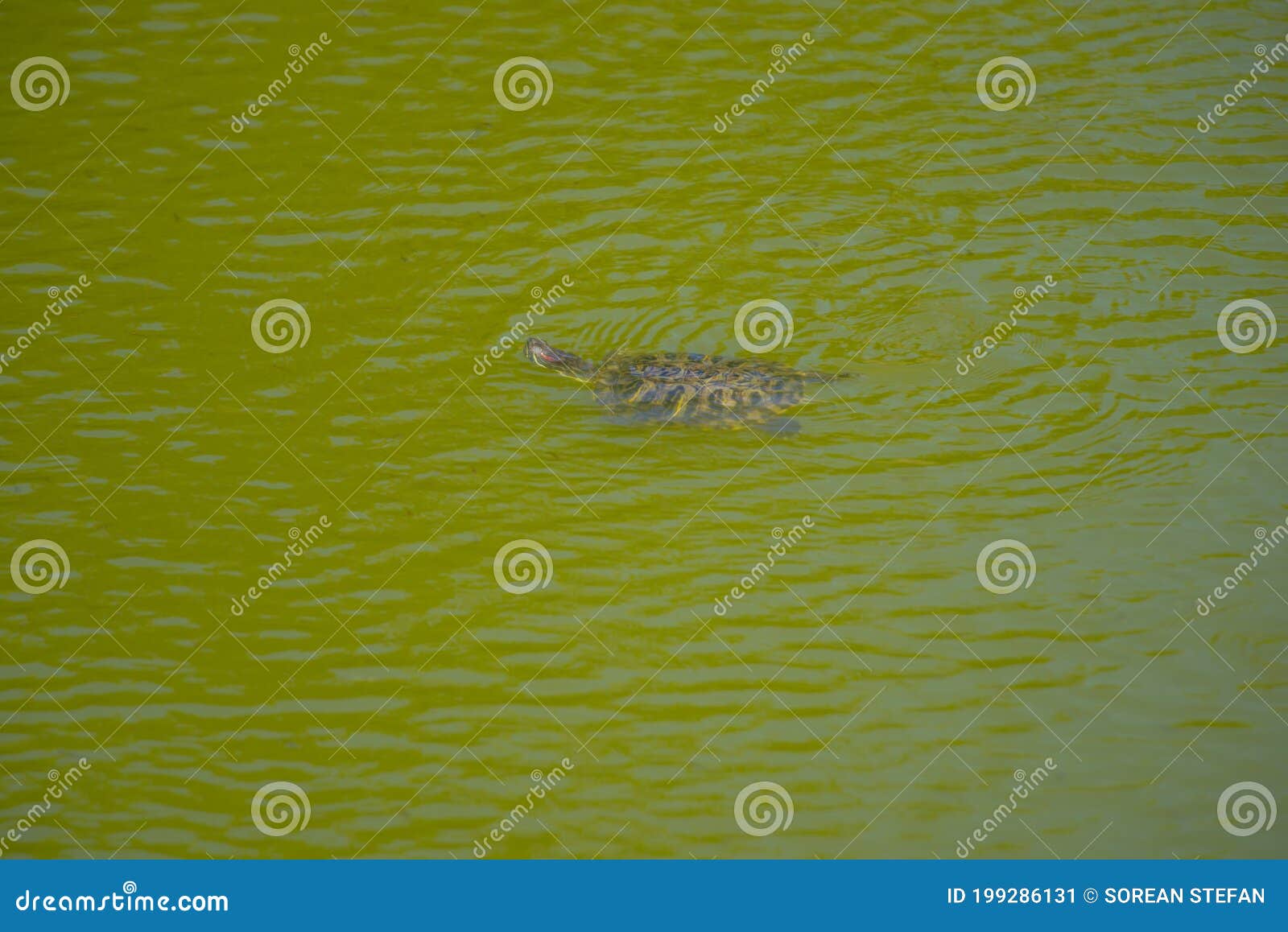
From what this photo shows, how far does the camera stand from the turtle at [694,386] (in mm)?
7434

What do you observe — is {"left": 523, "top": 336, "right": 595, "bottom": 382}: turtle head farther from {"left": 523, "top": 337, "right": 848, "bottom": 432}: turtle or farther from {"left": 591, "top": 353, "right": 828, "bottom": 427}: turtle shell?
{"left": 591, "top": 353, "right": 828, "bottom": 427}: turtle shell

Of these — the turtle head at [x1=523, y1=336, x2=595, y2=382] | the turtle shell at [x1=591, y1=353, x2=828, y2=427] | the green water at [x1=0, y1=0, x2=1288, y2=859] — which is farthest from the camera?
the turtle head at [x1=523, y1=336, x2=595, y2=382]

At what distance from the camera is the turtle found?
7434mm

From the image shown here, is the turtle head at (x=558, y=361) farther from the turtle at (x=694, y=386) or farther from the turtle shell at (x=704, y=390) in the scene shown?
the turtle shell at (x=704, y=390)

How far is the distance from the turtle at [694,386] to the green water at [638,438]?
15 cm

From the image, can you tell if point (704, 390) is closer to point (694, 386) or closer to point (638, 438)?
point (694, 386)

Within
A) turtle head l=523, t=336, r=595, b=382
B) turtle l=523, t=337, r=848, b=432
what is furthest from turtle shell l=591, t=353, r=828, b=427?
turtle head l=523, t=336, r=595, b=382

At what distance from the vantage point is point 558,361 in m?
7.76

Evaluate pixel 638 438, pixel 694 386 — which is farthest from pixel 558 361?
pixel 694 386

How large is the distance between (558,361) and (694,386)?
92 centimetres

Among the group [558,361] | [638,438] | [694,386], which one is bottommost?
[638,438]

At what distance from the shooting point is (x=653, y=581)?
21.6 feet

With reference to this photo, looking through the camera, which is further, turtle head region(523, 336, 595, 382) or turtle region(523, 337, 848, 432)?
turtle head region(523, 336, 595, 382)

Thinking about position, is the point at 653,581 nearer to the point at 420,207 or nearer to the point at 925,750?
the point at 925,750
